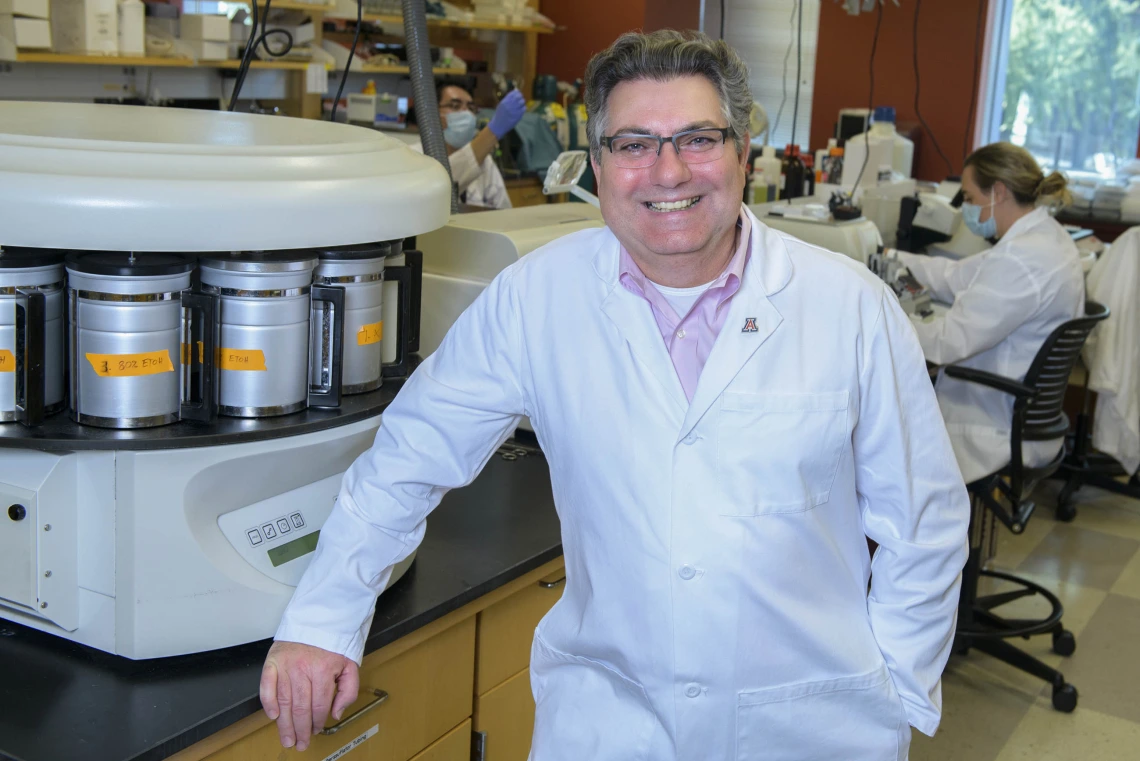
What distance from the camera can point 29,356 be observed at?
1183 millimetres

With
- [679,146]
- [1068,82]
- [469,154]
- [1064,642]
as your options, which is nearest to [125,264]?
[679,146]

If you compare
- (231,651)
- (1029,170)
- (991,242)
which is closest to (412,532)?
(231,651)

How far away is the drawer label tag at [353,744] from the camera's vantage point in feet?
4.55

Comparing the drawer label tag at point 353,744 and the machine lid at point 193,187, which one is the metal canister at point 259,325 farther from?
the drawer label tag at point 353,744

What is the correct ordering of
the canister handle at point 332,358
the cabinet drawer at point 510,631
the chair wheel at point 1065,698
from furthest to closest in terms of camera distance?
the chair wheel at point 1065,698 < the cabinet drawer at point 510,631 < the canister handle at point 332,358

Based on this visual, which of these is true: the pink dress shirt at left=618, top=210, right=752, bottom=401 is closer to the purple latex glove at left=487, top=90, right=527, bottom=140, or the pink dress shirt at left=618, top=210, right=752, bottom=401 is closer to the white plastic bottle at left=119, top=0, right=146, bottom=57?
the purple latex glove at left=487, top=90, right=527, bottom=140

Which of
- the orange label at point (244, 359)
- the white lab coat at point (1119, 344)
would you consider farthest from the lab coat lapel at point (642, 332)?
the white lab coat at point (1119, 344)

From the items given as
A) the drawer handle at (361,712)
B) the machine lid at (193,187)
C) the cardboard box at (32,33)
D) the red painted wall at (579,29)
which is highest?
the red painted wall at (579,29)

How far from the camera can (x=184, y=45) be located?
4.39 meters

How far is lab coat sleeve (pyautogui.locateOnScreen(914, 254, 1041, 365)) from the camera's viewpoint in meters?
3.10

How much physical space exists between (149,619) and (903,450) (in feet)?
2.79

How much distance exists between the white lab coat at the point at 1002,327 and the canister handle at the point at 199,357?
2280mm

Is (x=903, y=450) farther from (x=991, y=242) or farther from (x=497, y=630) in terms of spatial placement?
(x=991, y=242)

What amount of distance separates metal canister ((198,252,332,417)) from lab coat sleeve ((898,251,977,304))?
107 inches
